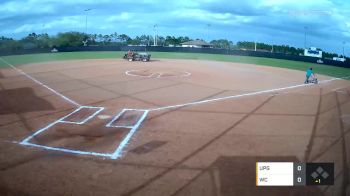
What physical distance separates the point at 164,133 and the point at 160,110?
3.32 m

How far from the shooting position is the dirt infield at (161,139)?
7004mm

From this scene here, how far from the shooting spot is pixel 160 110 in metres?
13.9

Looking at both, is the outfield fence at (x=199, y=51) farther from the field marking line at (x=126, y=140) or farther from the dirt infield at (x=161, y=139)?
the field marking line at (x=126, y=140)

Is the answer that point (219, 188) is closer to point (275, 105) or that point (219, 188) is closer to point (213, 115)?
point (213, 115)
